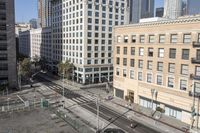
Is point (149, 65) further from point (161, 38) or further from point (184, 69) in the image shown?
point (184, 69)

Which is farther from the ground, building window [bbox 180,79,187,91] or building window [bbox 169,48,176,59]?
building window [bbox 169,48,176,59]

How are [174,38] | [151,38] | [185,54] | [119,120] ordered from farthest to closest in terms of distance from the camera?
[151,38], [174,38], [119,120], [185,54]

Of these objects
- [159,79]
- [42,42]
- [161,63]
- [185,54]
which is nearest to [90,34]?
[161,63]

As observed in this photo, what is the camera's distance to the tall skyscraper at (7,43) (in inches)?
2931

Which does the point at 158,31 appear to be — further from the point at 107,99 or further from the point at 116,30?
the point at 107,99

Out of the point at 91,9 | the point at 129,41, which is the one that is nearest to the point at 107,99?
the point at 129,41

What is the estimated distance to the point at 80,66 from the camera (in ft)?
281

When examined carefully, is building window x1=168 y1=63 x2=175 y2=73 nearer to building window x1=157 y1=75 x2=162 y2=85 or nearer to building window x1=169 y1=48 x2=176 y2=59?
building window x1=169 y1=48 x2=176 y2=59

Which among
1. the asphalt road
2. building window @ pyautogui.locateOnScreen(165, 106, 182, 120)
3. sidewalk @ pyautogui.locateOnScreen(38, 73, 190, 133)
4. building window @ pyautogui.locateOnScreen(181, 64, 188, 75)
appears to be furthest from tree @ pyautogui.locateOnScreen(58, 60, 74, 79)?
building window @ pyautogui.locateOnScreen(181, 64, 188, 75)

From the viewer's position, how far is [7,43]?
75.2 meters

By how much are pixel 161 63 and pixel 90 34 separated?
134 feet

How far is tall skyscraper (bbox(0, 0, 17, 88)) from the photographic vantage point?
74.4 meters

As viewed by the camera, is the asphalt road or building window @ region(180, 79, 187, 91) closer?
the asphalt road

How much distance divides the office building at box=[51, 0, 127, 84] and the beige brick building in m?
21.8
